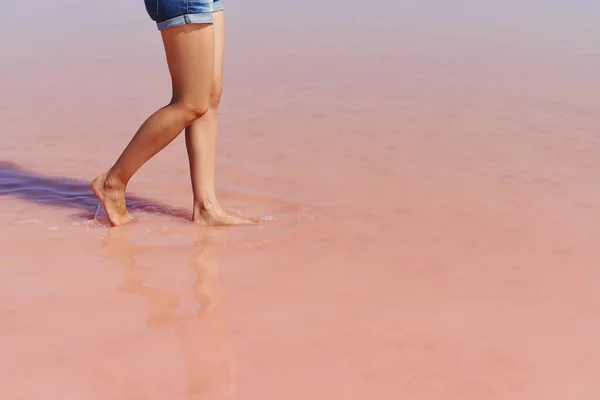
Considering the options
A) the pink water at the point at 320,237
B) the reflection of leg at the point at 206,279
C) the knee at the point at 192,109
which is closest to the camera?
the pink water at the point at 320,237

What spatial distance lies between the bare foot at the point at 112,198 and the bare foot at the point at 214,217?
0.28 m

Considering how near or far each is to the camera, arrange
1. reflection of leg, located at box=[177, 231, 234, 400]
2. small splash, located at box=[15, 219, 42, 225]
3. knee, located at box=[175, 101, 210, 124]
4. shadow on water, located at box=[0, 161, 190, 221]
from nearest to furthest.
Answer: reflection of leg, located at box=[177, 231, 234, 400]
knee, located at box=[175, 101, 210, 124]
small splash, located at box=[15, 219, 42, 225]
shadow on water, located at box=[0, 161, 190, 221]

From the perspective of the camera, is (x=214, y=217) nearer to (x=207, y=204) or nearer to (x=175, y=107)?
(x=207, y=204)

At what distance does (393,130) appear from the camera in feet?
17.1

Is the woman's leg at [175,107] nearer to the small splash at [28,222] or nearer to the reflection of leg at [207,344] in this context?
the small splash at [28,222]

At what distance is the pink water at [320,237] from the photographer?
2451mm

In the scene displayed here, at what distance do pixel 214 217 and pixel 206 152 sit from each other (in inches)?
10.3

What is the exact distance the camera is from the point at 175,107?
3596mm

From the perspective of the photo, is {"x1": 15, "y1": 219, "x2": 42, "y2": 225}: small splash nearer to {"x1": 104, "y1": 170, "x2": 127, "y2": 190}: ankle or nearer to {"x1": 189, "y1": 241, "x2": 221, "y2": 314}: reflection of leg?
{"x1": 104, "y1": 170, "x2": 127, "y2": 190}: ankle

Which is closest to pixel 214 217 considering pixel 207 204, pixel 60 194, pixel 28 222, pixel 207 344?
pixel 207 204

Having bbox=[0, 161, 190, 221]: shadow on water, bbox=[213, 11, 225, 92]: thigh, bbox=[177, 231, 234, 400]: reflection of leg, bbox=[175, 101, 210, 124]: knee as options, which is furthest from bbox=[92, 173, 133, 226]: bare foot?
bbox=[177, 231, 234, 400]: reflection of leg

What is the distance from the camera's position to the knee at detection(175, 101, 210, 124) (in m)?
3.58

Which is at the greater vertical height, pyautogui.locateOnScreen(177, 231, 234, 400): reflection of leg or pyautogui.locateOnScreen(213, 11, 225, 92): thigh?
pyautogui.locateOnScreen(213, 11, 225, 92): thigh

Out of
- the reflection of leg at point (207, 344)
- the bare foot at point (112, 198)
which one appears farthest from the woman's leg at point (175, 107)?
the reflection of leg at point (207, 344)
